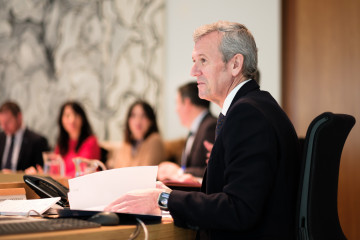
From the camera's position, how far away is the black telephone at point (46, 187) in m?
1.78

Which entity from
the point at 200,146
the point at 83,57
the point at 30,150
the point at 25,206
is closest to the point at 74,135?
the point at 30,150

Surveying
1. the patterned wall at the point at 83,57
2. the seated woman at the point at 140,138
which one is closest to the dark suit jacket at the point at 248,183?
the seated woman at the point at 140,138

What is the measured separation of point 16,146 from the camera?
471 cm

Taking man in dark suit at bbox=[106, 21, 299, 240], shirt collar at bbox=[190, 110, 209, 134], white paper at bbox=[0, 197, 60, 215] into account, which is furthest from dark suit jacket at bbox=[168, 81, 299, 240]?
shirt collar at bbox=[190, 110, 209, 134]

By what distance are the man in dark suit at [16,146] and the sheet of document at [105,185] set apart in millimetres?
3383

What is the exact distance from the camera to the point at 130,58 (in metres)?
5.36

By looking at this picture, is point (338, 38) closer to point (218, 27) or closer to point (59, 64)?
point (218, 27)

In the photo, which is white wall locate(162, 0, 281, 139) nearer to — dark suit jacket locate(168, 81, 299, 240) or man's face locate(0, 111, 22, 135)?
man's face locate(0, 111, 22, 135)

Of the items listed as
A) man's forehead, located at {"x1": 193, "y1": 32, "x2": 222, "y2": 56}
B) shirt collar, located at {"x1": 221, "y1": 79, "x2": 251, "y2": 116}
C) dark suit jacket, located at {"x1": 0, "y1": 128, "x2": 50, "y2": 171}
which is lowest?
dark suit jacket, located at {"x1": 0, "y1": 128, "x2": 50, "y2": 171}

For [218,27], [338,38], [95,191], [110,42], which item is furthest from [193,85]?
[95,191]

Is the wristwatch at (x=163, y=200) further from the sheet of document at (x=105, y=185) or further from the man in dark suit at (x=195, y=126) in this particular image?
the man in dark suit at (x=195, y=126)

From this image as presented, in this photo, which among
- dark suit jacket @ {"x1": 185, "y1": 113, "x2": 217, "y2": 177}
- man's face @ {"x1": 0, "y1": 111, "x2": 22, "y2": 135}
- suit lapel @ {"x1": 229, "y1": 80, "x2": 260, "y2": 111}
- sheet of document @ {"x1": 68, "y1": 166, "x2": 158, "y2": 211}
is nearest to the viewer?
sheet of document @ {"x1": 68, "y1": 166, "x2": 158, "y2": 211}

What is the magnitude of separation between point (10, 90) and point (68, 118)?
1.54 meters

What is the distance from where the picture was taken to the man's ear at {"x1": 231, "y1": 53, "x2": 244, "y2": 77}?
1.67 m
